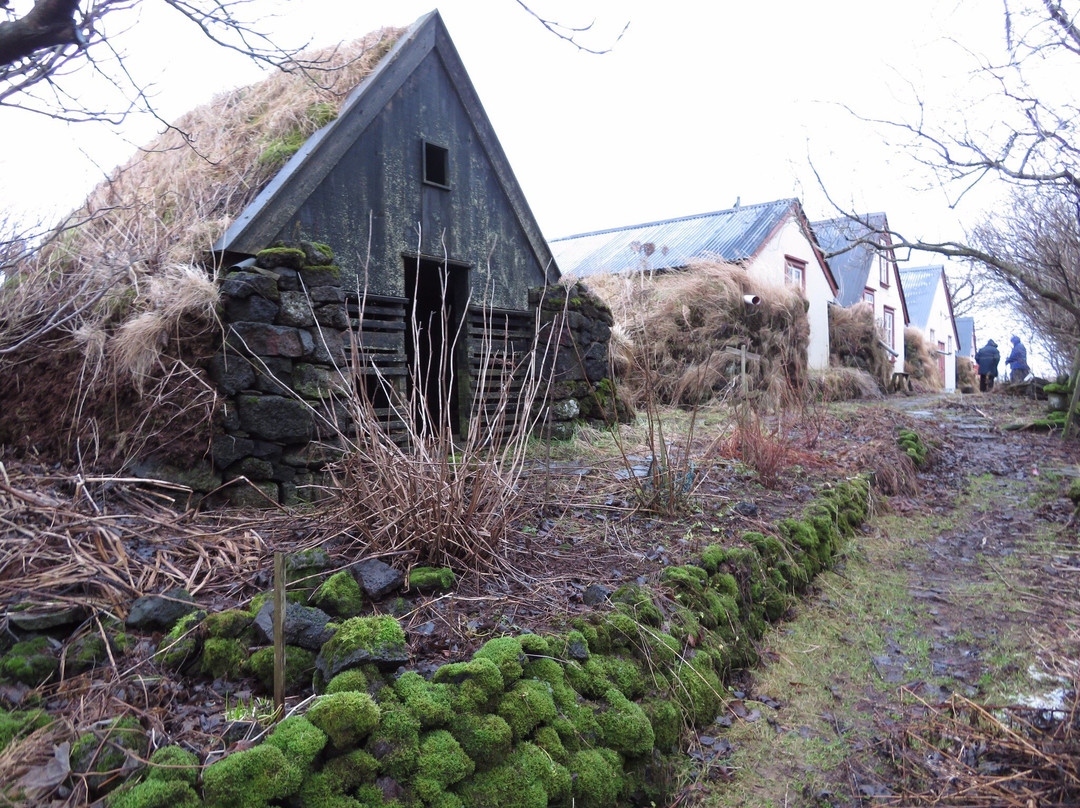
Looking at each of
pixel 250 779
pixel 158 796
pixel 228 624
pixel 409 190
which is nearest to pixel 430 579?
pixel 228 624

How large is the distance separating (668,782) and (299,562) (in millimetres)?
1965

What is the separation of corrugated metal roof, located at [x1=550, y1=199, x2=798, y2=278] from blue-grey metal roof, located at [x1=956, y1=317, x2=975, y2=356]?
3093cm

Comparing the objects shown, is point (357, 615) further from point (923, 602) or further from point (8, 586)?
point (923, 602)

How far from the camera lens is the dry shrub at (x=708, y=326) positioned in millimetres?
12398

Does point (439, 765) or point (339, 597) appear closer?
point (439, 765)

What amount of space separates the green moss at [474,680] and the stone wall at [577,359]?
5758mm

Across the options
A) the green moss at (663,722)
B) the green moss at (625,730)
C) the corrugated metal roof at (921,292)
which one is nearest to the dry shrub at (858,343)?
the corrugated metal roof at (921,292)

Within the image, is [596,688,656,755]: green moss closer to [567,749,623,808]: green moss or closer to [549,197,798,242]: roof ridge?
[567,749,623,808]: green moss

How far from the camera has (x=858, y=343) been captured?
20172mm

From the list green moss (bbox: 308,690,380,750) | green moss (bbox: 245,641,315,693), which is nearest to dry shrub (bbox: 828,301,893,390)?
green moss (bbox: 245,641,315,693)

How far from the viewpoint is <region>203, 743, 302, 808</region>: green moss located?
2.06m

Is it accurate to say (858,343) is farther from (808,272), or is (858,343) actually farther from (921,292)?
(921,292)

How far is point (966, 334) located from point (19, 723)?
51499 mm

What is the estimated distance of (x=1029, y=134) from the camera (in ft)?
30.1
